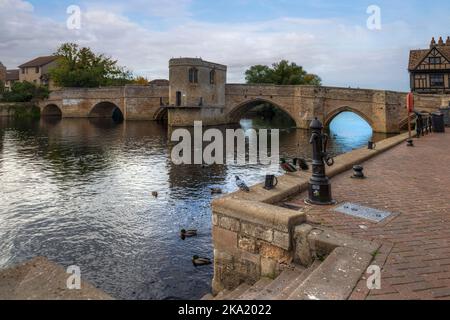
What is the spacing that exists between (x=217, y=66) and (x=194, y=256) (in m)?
38.4

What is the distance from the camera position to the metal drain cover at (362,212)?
5684 mm

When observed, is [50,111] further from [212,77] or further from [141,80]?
[212,77]

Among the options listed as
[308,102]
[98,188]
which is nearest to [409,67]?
[308,102]

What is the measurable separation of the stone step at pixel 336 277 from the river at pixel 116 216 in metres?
3.35

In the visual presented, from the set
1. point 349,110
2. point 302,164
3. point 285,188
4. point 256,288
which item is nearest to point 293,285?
point 256,288

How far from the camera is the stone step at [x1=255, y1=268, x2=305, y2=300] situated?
4.06m

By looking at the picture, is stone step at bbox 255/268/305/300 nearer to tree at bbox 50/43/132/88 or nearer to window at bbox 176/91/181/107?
window at bbox 176/91/181/107

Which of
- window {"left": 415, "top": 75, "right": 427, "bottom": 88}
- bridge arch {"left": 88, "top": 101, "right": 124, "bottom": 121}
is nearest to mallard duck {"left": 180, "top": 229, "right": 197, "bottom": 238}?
window {"left": 415, "top": 75, "right": 427, "bottom": 88}

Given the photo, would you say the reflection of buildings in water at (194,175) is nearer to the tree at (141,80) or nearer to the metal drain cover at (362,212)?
the metal drain cover at (362,212)

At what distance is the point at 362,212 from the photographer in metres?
5.95

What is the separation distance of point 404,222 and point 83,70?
218ft

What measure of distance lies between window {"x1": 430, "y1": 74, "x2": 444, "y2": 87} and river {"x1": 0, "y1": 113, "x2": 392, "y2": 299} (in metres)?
33.8

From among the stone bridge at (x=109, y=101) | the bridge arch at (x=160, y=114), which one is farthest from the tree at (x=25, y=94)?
the bridge arch at (x=160, y=114)

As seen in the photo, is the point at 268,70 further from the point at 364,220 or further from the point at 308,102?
the point at 364,220
